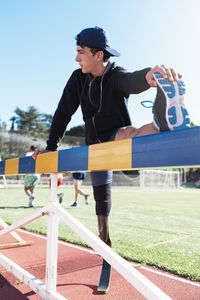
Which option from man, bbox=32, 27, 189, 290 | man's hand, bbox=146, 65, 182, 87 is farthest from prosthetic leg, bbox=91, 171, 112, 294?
man's hand, bbox=146, 65, 182, 87

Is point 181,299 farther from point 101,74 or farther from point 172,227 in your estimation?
point 172,227

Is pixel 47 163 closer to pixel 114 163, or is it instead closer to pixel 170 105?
pixel 114 163

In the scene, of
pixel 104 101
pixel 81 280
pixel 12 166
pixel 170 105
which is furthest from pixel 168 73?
pixel 81 280

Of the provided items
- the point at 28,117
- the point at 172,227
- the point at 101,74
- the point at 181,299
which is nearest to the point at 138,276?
the point at 181,299

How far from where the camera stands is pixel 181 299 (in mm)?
1817

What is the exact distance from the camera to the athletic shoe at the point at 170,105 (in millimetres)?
1138

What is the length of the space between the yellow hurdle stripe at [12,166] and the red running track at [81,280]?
0.88m

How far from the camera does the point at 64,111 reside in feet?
7.59

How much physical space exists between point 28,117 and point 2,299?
176ft

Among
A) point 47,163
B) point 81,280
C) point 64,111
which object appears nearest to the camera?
point 47,163

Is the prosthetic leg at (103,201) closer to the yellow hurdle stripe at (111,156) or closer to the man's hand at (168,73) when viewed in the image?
the yellow hurdle stripe at (111,156)

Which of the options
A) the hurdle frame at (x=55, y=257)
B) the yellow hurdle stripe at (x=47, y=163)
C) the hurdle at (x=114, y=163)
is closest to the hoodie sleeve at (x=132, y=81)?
the hurdle at (x=114, y=163)

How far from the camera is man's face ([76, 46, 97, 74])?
1923mm

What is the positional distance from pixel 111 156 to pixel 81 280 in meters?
1.44
